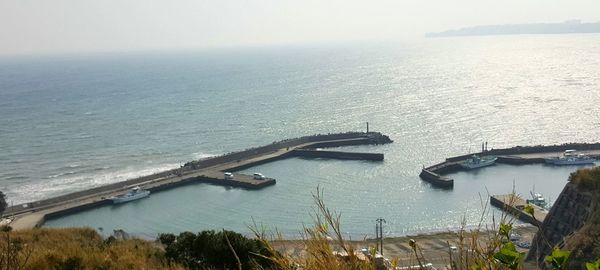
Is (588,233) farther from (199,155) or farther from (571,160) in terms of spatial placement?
(199,155)

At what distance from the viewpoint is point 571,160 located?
33438 mm

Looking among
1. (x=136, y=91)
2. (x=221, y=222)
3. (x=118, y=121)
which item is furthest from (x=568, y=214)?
(x=136, y=91)

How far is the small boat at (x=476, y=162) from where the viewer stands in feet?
111

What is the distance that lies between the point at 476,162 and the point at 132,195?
20084mm

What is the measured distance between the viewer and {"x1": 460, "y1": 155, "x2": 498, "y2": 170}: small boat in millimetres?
33719

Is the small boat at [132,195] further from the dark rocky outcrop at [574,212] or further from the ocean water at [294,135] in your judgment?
Result: the dark rocky outcrop at [574,212]

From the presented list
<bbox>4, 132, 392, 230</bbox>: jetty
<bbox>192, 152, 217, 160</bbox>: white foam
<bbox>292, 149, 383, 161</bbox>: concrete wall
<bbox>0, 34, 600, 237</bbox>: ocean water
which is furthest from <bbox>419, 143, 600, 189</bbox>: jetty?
<bbox>192, 152, 217, 160</bbox>: white foam

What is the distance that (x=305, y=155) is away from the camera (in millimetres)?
38250

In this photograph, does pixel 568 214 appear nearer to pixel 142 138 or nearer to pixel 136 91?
pixel 142 138

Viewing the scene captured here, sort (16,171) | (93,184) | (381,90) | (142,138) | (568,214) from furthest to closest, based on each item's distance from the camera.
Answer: (381,90)
(142,138)
(16,171)
(93,184)
(568,214)

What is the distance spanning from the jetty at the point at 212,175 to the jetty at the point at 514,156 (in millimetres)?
4398

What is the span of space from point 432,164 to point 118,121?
32499 millimetres

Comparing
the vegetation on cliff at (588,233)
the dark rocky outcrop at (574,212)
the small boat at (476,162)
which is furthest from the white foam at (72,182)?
the vegetation on cliff at (588,233)

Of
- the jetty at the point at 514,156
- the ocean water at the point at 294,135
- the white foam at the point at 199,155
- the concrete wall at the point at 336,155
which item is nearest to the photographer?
the ocean water at the point at 294,135
